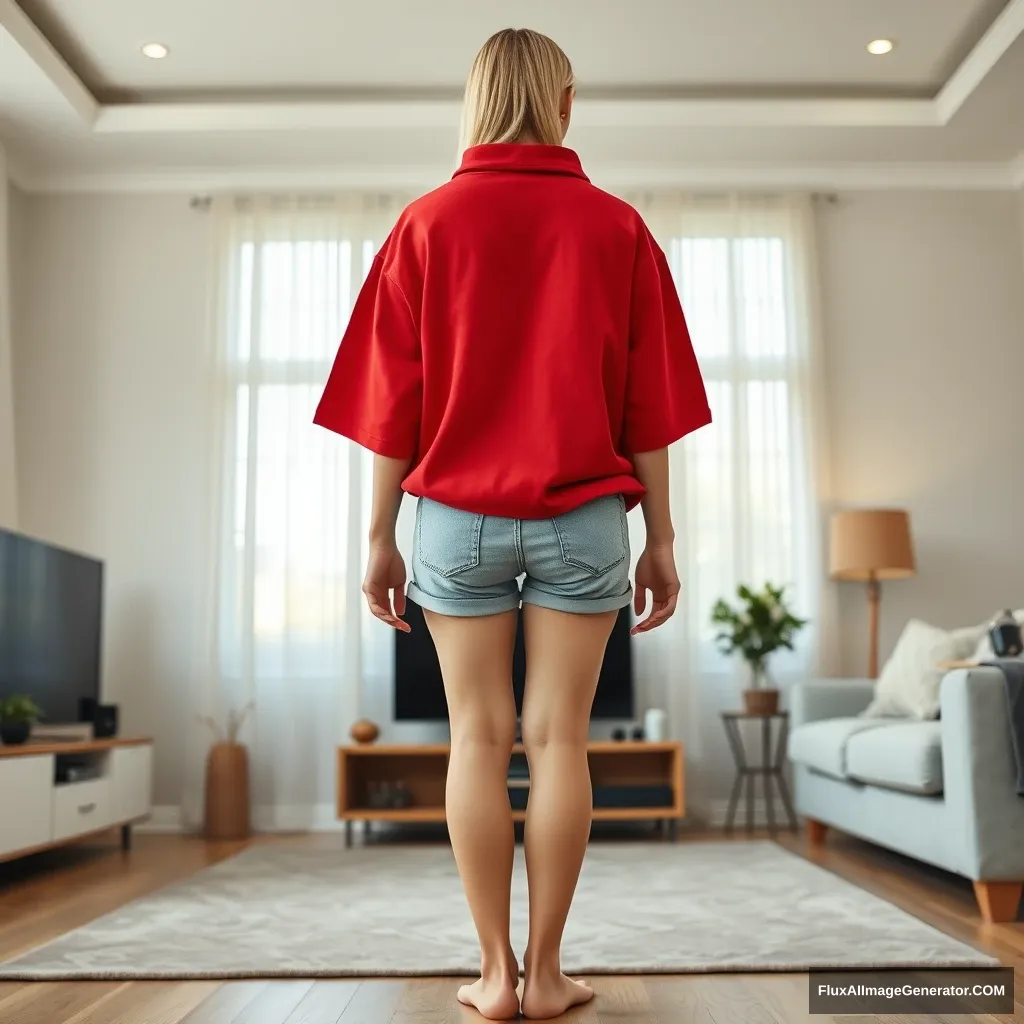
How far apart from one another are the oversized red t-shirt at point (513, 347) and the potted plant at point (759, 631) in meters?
3.05

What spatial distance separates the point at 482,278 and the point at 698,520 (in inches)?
139

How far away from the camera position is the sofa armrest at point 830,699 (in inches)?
164

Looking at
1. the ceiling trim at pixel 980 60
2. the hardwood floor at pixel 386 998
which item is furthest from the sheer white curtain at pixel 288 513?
the ceiling trim at pixel 980 60

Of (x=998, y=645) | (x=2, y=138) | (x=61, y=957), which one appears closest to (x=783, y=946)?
(x=998, y=645)

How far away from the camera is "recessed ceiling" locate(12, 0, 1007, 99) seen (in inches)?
166

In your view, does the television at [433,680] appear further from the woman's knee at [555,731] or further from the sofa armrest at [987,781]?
the woman's knee at [555,731]

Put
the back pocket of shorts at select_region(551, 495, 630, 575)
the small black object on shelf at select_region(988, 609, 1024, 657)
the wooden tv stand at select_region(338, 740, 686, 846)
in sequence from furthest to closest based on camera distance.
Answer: the wooden tv stand at select_region(338, 740, 686, 846) → the small black object on shelf at select_region(988, 609, 1024, 657) → the back pocket of shorts at select_region(551, 495, 630, 575)

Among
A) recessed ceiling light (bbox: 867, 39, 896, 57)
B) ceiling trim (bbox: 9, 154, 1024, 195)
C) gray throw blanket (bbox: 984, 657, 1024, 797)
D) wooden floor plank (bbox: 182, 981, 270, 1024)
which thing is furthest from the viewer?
ceiling trim (bbox: 9, 154, 1024, 195)

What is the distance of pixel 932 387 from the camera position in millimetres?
5230

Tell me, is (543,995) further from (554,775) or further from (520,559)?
(520,559)

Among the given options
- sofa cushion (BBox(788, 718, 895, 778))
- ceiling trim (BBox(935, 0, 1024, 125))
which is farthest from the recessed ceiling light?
sofa cushion (BBox(788, 718, 895, 778))

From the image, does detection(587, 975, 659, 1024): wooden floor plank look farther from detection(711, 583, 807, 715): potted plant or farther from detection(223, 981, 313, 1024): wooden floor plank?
detection(711, 583, 807, 715): potted plant

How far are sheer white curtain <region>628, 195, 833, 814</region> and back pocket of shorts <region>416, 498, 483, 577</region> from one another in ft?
10.9

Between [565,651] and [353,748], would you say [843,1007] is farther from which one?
[353,748]
